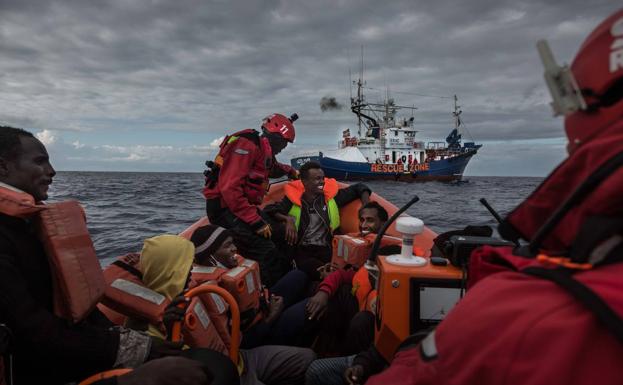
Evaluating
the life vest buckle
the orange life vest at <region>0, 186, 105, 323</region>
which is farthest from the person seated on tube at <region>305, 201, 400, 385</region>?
the life vest buckle

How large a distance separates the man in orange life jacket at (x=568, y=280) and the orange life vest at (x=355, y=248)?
72.2 inches

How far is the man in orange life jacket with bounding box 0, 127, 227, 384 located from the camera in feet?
3.97

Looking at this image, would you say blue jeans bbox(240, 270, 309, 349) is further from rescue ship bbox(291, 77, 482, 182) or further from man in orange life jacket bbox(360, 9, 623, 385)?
rescue ship bbox(291, 77, 482, 182)

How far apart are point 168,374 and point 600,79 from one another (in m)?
1.38

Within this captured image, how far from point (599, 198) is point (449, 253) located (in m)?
1.19

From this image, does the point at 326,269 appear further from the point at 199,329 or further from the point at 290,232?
the point at 199,329

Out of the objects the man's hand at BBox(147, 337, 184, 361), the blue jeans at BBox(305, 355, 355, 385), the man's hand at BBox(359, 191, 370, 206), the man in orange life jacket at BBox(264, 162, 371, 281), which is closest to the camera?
the man's hand at BBox(147, 337, 184, 361)

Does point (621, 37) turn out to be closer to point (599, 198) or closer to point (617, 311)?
point (599, 198)

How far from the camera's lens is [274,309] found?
248 centimetres

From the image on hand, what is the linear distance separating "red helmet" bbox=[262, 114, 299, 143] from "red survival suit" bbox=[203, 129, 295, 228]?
18 cm

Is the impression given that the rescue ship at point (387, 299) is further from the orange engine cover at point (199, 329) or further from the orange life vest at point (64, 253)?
the orange life vest at point (64, 253)

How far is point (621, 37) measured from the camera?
23.7 inches

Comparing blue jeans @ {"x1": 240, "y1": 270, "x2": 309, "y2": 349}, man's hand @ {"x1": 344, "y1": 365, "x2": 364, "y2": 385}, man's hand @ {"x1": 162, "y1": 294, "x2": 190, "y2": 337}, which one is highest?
man's hand @ {"x1": 162, "y1": 294, "x2": 190, "y2": 337}

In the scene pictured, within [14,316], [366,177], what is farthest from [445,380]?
[366,177]
